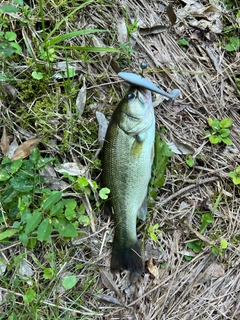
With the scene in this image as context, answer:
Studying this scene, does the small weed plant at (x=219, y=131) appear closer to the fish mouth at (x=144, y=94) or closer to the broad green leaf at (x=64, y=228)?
the fish mouth at (x=144, y=94)

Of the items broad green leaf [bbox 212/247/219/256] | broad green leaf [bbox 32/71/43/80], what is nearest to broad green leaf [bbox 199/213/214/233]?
broad green leaf [bbox 212/247/219/256]

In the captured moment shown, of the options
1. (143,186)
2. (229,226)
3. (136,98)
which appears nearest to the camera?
(136,98)

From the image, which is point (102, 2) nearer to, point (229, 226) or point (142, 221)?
point (142, 221)

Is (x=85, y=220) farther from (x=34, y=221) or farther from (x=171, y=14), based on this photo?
(x=171, y=14)

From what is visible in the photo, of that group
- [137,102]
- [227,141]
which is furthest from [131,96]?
[227,141]

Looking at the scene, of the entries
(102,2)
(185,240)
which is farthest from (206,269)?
(102,2)

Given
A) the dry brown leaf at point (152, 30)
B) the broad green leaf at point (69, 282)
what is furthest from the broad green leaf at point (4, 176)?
the dry brown leaf at point (152, 30)
